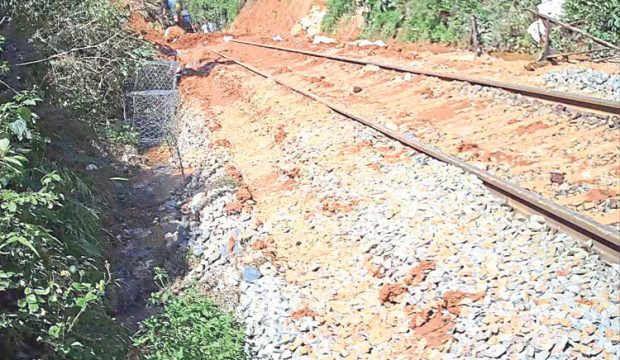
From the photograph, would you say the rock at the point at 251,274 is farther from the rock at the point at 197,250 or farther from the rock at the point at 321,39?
the rock at the point at 321,39

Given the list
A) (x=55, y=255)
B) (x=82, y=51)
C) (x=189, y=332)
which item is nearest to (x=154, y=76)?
(x=82, y=51)

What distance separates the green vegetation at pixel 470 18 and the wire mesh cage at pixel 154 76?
6928 millimetres

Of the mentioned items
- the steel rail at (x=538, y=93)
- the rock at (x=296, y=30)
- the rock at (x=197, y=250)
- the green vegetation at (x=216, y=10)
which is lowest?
the rock at (x=197, y=250)

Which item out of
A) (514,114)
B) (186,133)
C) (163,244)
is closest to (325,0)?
(186,133)

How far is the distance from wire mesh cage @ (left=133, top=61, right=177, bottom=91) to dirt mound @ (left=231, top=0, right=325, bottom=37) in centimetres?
1483

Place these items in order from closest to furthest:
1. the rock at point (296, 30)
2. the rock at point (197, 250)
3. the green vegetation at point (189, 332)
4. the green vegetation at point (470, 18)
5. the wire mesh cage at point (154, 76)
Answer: the green vegetation at point (189, 332)
the rock at point (197, 250)
the green vegetation at point (470, 18)
the wire mesh cage at point (154, 76)
the rock at point (296, 30)

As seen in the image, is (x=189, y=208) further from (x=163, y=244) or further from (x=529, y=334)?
(x=529, y=334)

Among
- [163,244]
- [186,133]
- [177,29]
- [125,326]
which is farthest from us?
[177,29]

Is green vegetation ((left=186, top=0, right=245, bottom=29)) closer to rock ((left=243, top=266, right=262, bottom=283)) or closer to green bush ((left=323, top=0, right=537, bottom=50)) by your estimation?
green bush ((left=323, top=0, right=537, bottom=50))

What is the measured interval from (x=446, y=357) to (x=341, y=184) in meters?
3.13

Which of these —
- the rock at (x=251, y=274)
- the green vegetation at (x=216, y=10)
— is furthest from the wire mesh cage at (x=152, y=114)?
the green vegetation at (x=216, y=10)

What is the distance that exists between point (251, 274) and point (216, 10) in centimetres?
3683

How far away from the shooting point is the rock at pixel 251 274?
5.38m

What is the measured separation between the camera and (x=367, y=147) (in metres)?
7.73
